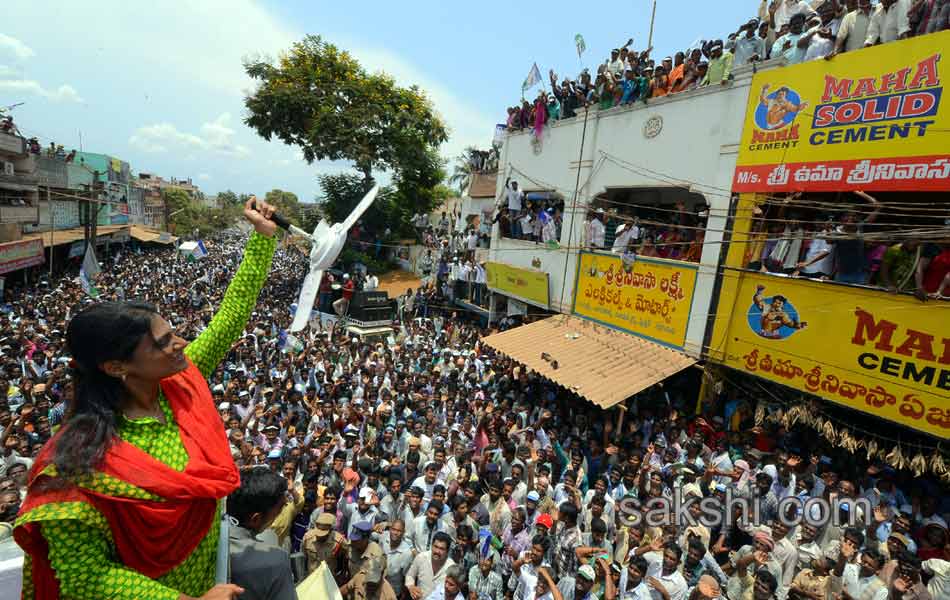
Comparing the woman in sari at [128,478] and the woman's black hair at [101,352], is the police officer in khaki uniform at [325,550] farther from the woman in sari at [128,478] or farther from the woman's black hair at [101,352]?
the woman's black hair at [101,352]

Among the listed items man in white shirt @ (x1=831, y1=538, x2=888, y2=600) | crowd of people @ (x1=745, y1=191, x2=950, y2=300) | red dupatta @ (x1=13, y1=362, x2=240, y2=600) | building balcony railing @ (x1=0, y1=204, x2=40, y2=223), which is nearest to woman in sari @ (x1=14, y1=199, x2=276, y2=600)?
red dupatta @ (x1=13, y1=362, x2=240, y2=600)

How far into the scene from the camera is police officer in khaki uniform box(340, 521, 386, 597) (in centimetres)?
413

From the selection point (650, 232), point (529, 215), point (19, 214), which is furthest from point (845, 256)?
point (19, 214)

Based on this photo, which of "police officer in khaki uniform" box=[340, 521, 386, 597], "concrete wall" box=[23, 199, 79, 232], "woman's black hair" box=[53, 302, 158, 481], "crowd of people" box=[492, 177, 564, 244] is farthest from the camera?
"concrete wall" box=[23, 199, 79, 232]

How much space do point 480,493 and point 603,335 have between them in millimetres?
5941

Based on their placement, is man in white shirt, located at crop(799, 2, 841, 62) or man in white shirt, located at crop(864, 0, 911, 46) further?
man in white shirt, located at crop(799, 2, 841, 62)

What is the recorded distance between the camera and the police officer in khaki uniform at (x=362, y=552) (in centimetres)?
413

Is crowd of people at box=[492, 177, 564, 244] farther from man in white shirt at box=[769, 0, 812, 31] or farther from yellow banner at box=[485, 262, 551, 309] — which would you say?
man in white shirt at box=[769, 0, 812, 31]

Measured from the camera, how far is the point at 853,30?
23.7 ft

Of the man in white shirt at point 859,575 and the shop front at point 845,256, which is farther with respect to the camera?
the shop front at point 845,256

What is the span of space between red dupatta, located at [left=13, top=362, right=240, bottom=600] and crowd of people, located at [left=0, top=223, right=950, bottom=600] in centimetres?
33

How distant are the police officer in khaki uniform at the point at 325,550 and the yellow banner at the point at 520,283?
31.5ft

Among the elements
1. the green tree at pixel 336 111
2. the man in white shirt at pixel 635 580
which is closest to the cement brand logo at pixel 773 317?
the man in white shirt at pixel 635 580

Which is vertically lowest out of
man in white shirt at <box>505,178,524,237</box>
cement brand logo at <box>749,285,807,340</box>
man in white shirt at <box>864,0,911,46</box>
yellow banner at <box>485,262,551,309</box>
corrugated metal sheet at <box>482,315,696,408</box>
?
corrugated metal sheet at <box>482,315,696,408</box>
